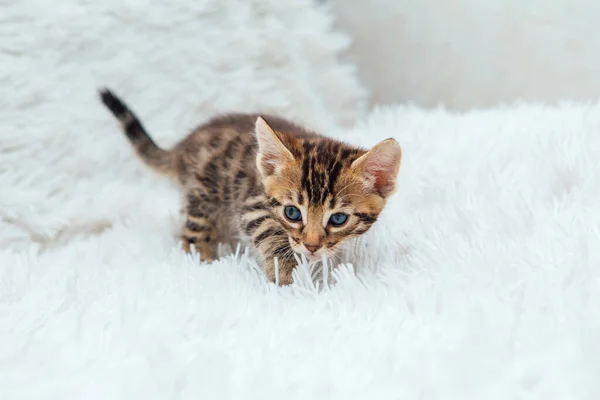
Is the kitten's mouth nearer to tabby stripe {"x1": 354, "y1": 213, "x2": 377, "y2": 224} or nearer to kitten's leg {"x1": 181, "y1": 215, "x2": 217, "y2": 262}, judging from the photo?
tabby stripe {"x1": 354, "y1": 213, "x2": 377, "y2": 224}

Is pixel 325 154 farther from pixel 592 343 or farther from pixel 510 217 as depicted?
pixel 592 343

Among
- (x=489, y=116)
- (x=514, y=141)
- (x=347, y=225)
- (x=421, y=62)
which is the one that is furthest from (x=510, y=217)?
(x=421, y=62)

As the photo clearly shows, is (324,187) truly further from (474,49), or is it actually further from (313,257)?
(474,49)

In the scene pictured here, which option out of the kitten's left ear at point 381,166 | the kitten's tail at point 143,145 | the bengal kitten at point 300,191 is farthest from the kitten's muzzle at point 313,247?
the kitten's tail at point 143,145

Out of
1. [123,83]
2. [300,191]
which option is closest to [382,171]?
[300,191]

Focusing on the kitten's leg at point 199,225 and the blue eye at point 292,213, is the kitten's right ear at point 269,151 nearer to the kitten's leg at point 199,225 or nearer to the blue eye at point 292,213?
the blue eye at point 292,213

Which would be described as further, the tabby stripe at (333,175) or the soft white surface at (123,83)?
the soft white surface at (123,83)

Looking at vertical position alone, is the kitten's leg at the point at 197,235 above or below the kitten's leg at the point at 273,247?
below
